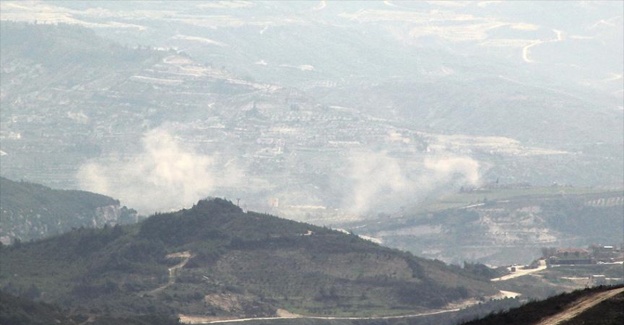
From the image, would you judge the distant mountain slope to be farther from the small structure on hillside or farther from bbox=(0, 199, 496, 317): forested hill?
the small structure on hillside

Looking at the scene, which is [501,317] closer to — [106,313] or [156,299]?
[106,313]

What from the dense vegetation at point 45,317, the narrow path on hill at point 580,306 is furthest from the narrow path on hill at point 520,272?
the narrow path on hill at point 580,306

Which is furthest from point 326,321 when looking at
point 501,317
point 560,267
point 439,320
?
point 501,317

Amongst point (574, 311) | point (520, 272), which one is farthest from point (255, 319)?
point (574, 311)

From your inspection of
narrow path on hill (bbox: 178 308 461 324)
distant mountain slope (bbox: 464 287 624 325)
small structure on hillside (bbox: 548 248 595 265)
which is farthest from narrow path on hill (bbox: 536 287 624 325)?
small structure on hillside (bbox: 548 248 595 265)

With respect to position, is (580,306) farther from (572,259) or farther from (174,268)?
(572,259)

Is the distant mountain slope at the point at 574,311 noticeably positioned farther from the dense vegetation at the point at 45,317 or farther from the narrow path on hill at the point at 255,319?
the narrow path on hill at the point at 255,319

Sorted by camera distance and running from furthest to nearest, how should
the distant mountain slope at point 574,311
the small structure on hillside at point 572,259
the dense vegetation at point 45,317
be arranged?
the small structure on hillside at point 572,259 < the dense vegetation at point 45,317 < the distant mountain slope at point 574,311
